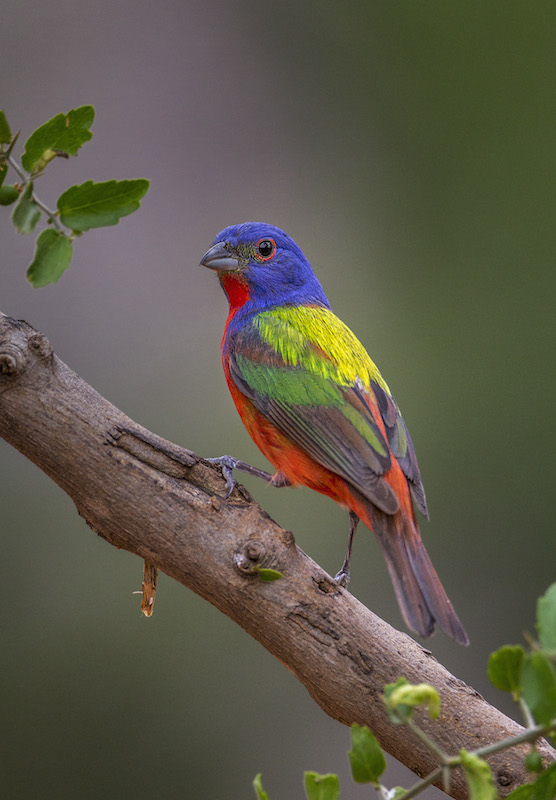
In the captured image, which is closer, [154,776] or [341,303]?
[154,776]

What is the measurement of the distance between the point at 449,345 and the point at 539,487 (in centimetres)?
102

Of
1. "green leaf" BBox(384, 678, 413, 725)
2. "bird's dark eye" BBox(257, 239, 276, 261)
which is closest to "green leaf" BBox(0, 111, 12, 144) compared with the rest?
"green leaf" BBox(384, 678, 413, 725)

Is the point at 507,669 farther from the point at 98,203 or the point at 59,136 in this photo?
the point at 59,136

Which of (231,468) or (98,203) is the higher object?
(231,468)

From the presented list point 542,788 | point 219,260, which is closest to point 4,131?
point 542,788

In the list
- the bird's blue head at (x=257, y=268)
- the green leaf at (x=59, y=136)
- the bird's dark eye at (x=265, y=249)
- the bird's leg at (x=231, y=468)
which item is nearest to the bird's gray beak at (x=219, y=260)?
the bird's blue head at (x=257, y=268)

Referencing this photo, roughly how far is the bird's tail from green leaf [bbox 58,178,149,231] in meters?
1.32

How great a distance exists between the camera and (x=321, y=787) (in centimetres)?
119

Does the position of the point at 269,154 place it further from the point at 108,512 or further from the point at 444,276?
the point at 108,512

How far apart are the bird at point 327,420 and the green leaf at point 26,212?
40.0 inches

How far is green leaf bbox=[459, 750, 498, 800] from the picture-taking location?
3.27 ft

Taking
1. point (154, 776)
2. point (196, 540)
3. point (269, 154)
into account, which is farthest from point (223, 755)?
point (269, 154)

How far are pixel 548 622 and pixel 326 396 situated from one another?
1.81 meters

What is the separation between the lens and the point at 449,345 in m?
5.60
